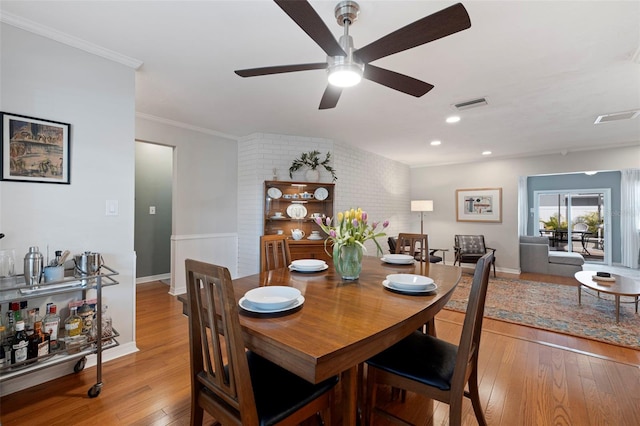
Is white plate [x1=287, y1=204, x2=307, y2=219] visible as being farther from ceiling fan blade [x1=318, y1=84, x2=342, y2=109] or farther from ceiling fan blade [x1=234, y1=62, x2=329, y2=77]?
ceiling fan blade [x1=234, y1=62, x2=329, y2=77]

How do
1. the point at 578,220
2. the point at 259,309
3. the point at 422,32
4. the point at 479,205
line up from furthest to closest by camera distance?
the point at 578,220
the point at 479,205
the point at 422,32
the point at 259,309

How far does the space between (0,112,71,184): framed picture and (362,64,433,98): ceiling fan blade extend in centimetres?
221

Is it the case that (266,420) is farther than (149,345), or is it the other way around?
(149,345)

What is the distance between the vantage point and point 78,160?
2088 millimetres

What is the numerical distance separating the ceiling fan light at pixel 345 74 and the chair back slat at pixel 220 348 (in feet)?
3.96

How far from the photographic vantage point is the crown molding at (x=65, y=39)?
182 cm

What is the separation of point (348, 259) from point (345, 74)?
1.09m

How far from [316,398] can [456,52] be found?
2487 millimetres

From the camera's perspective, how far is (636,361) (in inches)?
91.6

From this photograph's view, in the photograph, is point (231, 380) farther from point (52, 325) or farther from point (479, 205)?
point (479, 205)

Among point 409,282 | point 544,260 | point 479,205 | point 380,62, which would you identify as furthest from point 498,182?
point 409,282

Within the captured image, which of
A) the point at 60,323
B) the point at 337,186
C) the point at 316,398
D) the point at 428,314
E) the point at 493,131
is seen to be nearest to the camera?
the point at 316,398

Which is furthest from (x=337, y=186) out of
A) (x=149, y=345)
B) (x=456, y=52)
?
(x=149, y=345)

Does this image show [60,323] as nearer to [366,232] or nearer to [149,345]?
[149,345]
